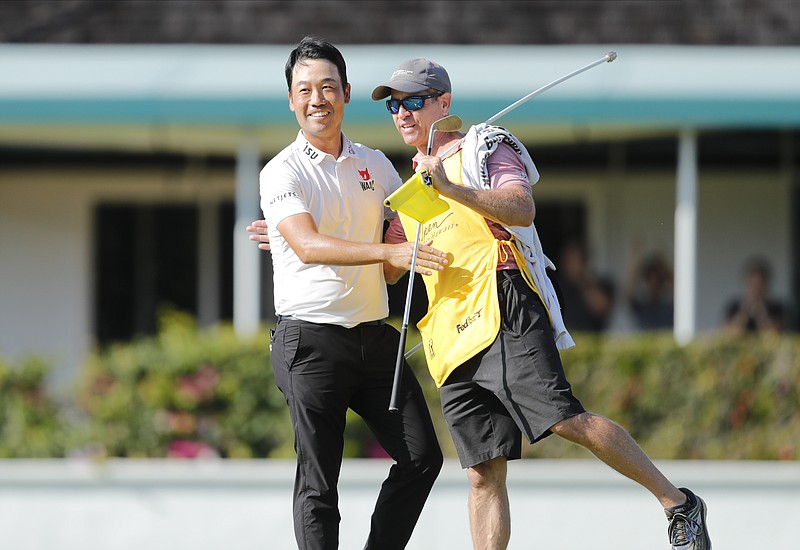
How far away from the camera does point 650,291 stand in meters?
11.1

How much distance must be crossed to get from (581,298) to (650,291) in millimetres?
622

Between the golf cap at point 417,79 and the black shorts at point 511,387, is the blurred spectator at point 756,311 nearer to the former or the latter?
the black shorts at point 511,387

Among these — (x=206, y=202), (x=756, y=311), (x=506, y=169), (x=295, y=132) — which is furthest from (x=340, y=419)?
(x=206, y=202)

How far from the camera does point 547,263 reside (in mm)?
4969

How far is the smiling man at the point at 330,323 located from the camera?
4.75 meters

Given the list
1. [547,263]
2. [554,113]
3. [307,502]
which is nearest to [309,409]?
[307,502]

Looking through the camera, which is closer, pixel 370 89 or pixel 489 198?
pixel 489 198

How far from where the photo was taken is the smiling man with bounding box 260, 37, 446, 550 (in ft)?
15.6

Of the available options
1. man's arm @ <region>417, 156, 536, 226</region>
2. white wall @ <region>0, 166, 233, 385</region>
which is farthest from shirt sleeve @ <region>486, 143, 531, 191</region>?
white wall @ <region>0, 166, 233, 385</region>

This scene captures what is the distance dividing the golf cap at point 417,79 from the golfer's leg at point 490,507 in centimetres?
141

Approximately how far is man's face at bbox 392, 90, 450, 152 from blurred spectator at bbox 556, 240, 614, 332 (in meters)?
6.21

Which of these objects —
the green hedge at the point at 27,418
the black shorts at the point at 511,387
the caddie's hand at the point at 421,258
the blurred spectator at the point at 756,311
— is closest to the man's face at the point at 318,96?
the caddie's hand at the point at 421,258

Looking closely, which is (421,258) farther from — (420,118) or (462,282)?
(420,118)

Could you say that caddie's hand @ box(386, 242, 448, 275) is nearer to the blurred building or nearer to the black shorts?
the black shorts
